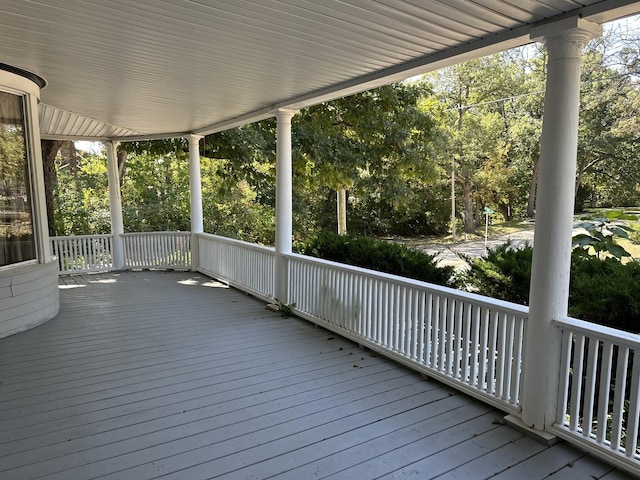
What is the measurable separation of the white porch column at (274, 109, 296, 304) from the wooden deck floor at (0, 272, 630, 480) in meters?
0.89

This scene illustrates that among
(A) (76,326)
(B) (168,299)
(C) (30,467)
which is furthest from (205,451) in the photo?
(B) (168,299)

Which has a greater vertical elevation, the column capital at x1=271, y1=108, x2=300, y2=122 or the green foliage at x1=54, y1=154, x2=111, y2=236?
the column capital at x1=271, y1=108, x2=300, y2=122

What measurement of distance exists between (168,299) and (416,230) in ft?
54.0

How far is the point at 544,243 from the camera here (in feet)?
8.70

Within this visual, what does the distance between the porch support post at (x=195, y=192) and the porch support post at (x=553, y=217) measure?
668cm

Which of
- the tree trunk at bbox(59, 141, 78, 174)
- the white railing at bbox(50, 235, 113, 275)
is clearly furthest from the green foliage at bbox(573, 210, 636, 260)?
the tree trunk at bbox(59, 141, 78, 174)

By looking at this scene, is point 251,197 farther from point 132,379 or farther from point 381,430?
point 381,430

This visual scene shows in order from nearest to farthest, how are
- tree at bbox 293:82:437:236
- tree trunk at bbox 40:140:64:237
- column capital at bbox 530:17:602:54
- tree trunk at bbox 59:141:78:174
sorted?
column capital at bbox 530:17:602:54 → tree at bbox 293:82:437:236 → tree trunk at bbox 40:140:64:237 → tree trunk at bbox 59:141:78:174

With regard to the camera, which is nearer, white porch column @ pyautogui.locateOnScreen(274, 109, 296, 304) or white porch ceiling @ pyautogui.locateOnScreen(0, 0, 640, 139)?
white porch ceiling @ pyautogui.locateOnScreen(0, 0, 640, 139)

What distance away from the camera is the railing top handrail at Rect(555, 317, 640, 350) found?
7.64 feet

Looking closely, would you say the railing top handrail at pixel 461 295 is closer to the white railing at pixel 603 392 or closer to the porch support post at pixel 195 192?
the white railing at pixel 603 392

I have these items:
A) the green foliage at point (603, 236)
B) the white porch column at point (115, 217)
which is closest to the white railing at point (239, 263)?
the white porch column at point (115, 217)

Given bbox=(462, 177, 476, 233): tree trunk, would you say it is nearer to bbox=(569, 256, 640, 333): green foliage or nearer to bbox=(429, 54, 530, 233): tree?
bbox=(429, 54, 530, 233): tree

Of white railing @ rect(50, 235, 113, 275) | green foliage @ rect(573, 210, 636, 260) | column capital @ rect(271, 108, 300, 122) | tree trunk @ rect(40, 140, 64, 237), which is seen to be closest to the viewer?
green foliage @ rect(573, 210, 636, 260)
